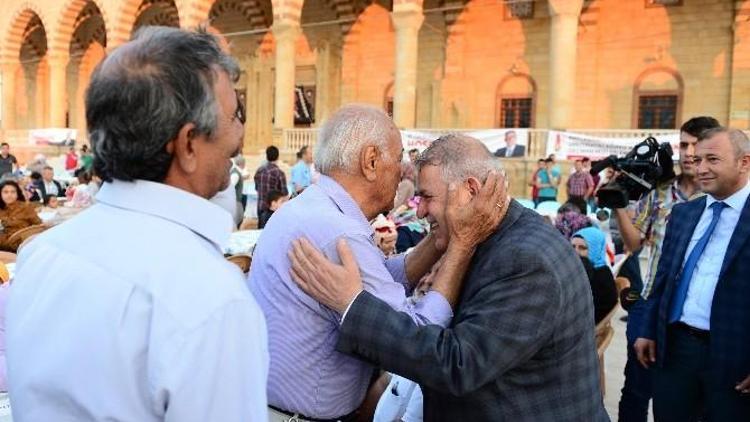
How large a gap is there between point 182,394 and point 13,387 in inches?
13.1

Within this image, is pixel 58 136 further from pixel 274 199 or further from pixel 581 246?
pixel 581 246

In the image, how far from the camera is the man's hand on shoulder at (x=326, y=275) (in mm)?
1602

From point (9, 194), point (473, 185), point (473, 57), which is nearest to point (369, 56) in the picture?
point (473, 57)

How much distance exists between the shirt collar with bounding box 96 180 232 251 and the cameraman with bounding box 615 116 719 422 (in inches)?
113

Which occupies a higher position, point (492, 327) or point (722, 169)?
point (722, 169)

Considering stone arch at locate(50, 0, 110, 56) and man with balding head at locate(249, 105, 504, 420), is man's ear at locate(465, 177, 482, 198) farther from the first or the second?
stone arch at locate(50, 0, 110, 56)

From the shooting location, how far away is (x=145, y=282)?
0.95 meters

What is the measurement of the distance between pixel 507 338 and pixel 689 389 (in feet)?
6.22

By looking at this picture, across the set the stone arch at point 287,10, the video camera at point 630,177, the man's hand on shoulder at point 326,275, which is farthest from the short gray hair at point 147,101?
the stone arch at point 287,10

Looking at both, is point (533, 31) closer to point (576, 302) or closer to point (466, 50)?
point (466, 50)

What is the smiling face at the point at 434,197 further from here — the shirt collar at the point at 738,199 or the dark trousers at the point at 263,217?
the dark trousers at the point at 263,217

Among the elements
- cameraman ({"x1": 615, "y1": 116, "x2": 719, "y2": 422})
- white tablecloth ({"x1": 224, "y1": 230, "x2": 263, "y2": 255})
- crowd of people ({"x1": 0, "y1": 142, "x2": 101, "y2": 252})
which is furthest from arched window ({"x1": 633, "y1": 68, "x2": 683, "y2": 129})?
cameraman ({"x1": 615, "y1": 116, "x2": 719, "y2": 422})

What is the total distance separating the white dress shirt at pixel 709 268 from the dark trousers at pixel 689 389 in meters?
0.09

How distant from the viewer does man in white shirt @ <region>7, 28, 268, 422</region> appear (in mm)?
943
